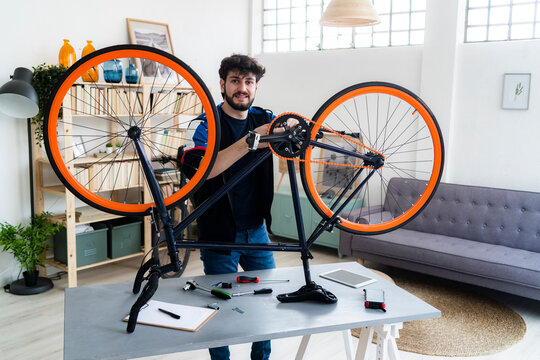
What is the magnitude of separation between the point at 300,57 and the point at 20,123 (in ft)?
9.77

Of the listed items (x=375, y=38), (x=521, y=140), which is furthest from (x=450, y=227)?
(x=375, y=38)

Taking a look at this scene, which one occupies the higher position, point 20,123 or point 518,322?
point 20,123

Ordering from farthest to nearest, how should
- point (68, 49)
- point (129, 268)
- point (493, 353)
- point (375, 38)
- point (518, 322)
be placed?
point (375, 38), point (129, 268), point (68, 49), point (518, 322), point (493, 353)

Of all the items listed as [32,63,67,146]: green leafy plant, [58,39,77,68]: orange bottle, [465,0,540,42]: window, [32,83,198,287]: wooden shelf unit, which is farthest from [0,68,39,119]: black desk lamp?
[465,0,540,42]: window

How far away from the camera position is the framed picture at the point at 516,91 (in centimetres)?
402

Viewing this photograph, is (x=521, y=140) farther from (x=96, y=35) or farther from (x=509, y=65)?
(x=96, y=35)

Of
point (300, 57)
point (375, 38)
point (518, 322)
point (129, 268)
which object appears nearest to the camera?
point (518, 322)

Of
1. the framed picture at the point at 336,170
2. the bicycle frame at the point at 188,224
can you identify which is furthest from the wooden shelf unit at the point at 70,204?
the bicycle frame at the point at 188,224

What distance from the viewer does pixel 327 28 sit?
5.35m

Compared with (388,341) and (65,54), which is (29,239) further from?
(388,341)

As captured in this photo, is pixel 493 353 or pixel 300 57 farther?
pixel 300 57

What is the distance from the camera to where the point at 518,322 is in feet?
11.0

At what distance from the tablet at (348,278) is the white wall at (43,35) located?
2.99 meters

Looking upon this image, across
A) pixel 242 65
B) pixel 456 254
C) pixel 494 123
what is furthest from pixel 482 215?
pixel 242 65
